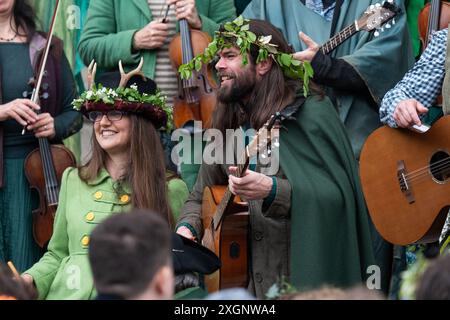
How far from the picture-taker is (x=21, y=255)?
8578 millimetres

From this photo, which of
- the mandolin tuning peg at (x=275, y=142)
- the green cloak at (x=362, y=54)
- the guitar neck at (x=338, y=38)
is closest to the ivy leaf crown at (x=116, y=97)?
the mandolin tuning peg at (x=275, y=142)

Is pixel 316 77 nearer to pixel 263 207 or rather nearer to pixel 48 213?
pixel 263 207

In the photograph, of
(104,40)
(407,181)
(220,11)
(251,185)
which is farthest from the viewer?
(220,11)

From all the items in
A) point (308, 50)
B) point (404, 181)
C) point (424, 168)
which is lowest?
point (404, 181)

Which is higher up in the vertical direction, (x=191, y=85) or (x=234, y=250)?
(x=191, y=85)

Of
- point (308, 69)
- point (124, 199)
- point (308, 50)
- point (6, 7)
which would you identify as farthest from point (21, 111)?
point (308, 69)

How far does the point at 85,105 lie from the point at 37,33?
1.56 meters

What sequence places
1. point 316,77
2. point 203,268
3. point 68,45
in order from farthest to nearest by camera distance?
point 68,45, point 316,77, point 203,268

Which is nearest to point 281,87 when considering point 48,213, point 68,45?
point 48,213

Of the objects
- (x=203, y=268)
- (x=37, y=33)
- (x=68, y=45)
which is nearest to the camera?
(x=203, y=268)

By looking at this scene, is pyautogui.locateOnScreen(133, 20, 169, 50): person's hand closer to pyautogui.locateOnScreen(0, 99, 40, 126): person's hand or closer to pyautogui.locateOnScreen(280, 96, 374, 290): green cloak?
pyautogui.locateOnScreen(0, 99, 40, 126): person's hand

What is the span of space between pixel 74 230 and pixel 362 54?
2176 millimetres

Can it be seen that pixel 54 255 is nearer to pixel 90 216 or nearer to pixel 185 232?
pixel 90 216

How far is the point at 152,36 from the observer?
8867 millimetres
